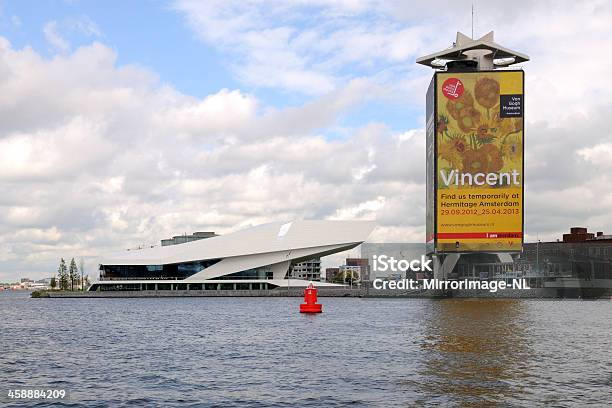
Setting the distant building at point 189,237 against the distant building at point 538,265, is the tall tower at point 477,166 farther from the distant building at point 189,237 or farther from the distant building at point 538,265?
the distant building at point 189,237

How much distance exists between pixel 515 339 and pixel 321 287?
76.3 metres

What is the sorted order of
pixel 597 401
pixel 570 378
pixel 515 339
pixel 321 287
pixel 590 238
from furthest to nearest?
pixel 590 238 → pixel 321 287 → pixel 515 339 → pixel 570 378 → pixel 597 401

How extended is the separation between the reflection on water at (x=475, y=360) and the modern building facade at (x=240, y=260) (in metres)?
70.0

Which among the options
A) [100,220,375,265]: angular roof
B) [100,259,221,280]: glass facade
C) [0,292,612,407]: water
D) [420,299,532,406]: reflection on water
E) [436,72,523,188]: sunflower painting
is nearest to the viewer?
[0,292,612,407]: water

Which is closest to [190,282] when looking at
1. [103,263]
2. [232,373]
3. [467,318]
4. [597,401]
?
[103,263]

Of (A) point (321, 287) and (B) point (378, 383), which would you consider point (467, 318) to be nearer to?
(B) point (378, 383)

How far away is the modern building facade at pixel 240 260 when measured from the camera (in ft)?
370

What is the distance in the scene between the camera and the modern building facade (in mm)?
112875

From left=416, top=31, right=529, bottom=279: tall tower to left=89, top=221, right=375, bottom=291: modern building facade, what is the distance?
84.9ft

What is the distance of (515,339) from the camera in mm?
33125

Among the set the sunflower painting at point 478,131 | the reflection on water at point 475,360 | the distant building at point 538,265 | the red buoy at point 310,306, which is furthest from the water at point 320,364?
the sunflower painting at point 478,131

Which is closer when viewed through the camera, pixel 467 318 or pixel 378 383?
pixel 378 383

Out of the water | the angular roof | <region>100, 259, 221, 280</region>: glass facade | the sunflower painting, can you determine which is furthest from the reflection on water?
<region>100, 259, 221, 280</region>: glass facade

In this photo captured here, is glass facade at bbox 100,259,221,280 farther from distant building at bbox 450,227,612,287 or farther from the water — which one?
the water
